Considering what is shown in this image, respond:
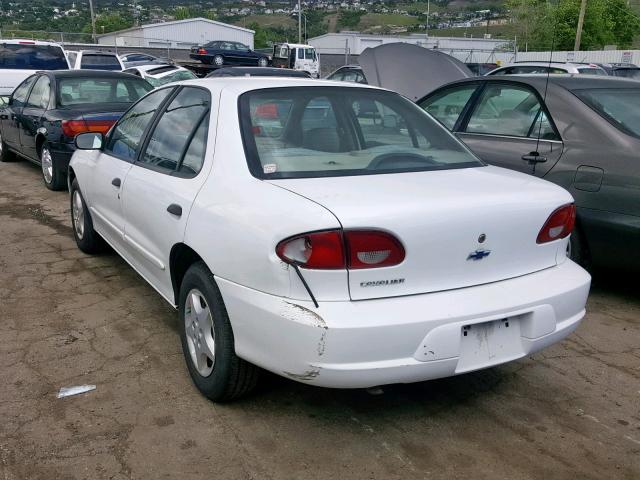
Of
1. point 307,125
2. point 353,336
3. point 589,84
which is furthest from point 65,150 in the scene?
point 353,336

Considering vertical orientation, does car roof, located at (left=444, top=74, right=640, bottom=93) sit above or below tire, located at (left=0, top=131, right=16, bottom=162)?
above

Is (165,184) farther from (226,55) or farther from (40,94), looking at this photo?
(226,55)

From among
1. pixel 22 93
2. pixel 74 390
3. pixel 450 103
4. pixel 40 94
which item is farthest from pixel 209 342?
pixel 22 93

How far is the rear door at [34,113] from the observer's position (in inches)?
313

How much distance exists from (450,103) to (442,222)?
3.63 meters

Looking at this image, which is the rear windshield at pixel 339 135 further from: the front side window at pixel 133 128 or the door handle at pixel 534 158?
the door handle at pixel 534 158

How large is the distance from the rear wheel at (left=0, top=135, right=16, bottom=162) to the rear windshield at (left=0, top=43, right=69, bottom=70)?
4.07m

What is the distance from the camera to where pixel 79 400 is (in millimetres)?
3215

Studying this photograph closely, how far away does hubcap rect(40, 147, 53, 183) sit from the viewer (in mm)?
7902

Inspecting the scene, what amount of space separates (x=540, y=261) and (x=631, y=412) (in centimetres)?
90

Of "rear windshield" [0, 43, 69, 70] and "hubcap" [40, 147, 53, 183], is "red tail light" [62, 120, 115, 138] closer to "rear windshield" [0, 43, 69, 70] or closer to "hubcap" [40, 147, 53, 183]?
"hubcap" [40, 147, 53, 183]

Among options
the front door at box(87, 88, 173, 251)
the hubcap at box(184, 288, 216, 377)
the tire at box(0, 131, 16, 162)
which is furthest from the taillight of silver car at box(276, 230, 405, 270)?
the tire at box(0, 131, 16, 162)

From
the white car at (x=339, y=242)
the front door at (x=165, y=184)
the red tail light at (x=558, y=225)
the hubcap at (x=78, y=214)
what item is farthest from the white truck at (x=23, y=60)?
the red tail light at (x=558, y=225)

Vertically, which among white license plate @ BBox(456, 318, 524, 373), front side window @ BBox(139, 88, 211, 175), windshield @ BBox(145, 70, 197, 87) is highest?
front side window @ BBox(139, 88, 211, 175)
